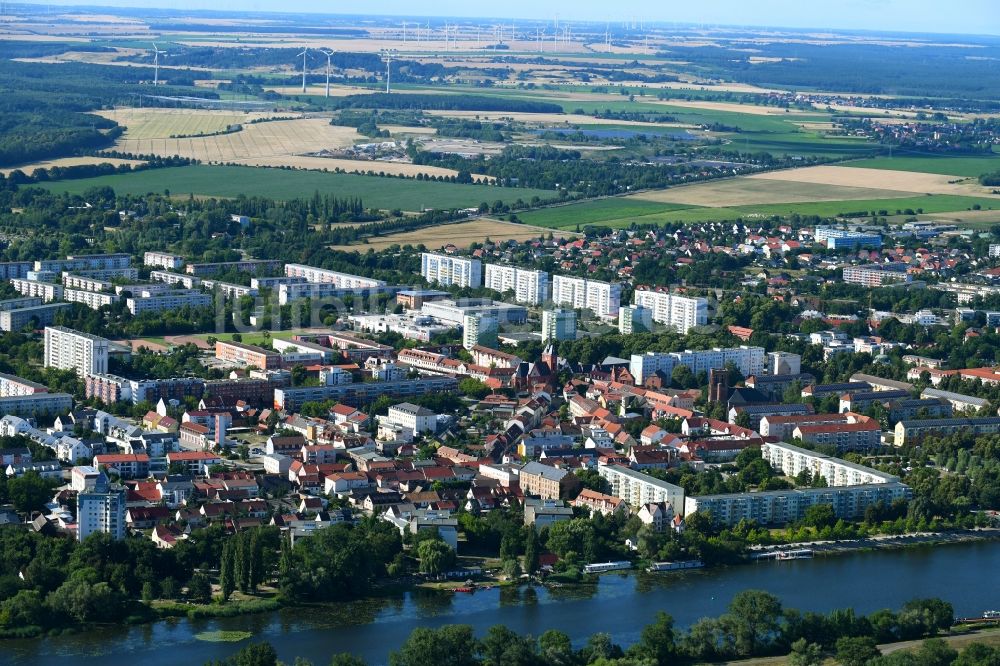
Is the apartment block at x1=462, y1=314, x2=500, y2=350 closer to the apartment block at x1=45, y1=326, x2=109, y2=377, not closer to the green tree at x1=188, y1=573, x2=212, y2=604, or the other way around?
the apartment block at x1=45, y1=326, x2=109, y2=377

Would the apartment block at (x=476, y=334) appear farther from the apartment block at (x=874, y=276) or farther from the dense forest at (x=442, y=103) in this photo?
the dense forest at (x=442, y=103)

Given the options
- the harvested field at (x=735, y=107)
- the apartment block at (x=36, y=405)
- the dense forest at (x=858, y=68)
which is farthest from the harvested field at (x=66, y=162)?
A: the dense forest at (x=858, y=68)

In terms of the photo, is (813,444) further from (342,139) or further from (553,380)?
(342,139)

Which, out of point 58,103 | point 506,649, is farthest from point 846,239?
point 58,103

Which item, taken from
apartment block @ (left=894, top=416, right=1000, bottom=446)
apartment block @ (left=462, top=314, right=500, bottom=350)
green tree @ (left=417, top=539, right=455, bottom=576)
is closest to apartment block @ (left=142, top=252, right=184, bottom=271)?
apartment block @ (left=462, top=314, right=500, bottom=350)

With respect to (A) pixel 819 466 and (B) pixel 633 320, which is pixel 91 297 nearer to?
(B) pixel 633 320

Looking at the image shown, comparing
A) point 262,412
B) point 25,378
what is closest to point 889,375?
point 262,412
